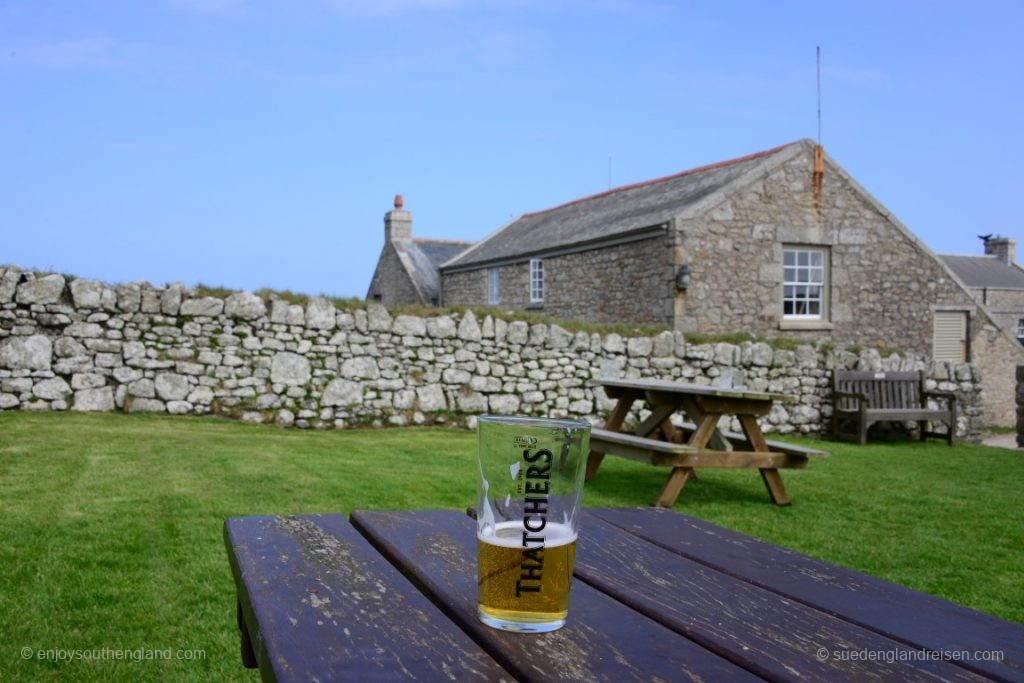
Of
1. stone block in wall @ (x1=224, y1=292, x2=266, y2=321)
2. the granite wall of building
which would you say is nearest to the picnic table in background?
stone block in wall @ (x1=224, y1=292, x2=266, y2=321)

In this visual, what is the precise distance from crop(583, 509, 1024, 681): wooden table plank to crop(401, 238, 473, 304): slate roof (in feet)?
77.8

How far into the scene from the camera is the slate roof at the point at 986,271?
37.5 m

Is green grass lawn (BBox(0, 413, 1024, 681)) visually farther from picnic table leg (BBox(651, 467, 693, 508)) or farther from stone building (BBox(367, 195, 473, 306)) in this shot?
stone building (BBox(367, 195, 473, 306))

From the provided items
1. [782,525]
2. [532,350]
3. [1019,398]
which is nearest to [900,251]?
[1019,398]

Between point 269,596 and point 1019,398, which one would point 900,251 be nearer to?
point 1019,398

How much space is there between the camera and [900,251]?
1866 centimetres

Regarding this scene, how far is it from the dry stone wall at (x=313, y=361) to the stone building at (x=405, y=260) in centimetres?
1360

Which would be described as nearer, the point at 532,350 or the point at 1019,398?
the point at 532,350

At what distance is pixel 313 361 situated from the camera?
39.6 feet

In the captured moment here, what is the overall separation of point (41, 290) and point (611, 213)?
12.7 meters

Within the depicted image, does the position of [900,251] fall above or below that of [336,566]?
above

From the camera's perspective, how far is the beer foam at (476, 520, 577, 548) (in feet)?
4.78

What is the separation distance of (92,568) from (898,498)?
715 centimetres

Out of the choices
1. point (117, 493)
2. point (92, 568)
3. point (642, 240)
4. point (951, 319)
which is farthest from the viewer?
point (951, 319)
